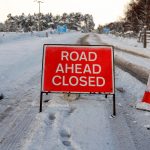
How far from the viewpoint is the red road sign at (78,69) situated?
6.98 meters

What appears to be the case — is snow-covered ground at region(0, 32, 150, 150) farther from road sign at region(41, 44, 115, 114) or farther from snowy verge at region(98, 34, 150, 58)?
snowy verge at region(98, 34, 150, 58)

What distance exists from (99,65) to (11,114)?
1794mm

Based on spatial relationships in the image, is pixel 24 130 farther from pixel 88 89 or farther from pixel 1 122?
pixel 88 89

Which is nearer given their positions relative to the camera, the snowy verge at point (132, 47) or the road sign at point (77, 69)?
the road sign at point (77, 69)

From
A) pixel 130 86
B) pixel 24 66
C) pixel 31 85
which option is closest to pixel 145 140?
pixel 130 86

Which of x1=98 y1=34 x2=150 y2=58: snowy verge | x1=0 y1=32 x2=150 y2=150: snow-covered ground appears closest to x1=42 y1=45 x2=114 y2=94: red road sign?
x1=0 y1=32 x2=150 y2=150: snow-covered ground

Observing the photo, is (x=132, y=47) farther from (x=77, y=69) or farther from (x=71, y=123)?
(x=71, y=123)

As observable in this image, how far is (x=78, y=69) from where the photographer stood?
708 cm

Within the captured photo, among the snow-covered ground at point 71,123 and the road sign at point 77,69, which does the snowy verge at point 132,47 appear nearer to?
the snow-covered ground at point 71,123

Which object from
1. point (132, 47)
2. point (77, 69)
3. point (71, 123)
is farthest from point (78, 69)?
point (132, 47)

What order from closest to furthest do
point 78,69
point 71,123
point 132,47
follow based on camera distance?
point 71,123 < point 78,69 < point 132,47

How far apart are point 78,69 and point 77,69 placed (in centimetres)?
2

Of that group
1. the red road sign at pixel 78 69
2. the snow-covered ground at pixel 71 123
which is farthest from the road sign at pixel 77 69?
the snow-covered ground at pixel 71 123

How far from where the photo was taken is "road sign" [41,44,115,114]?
22.9 ft
